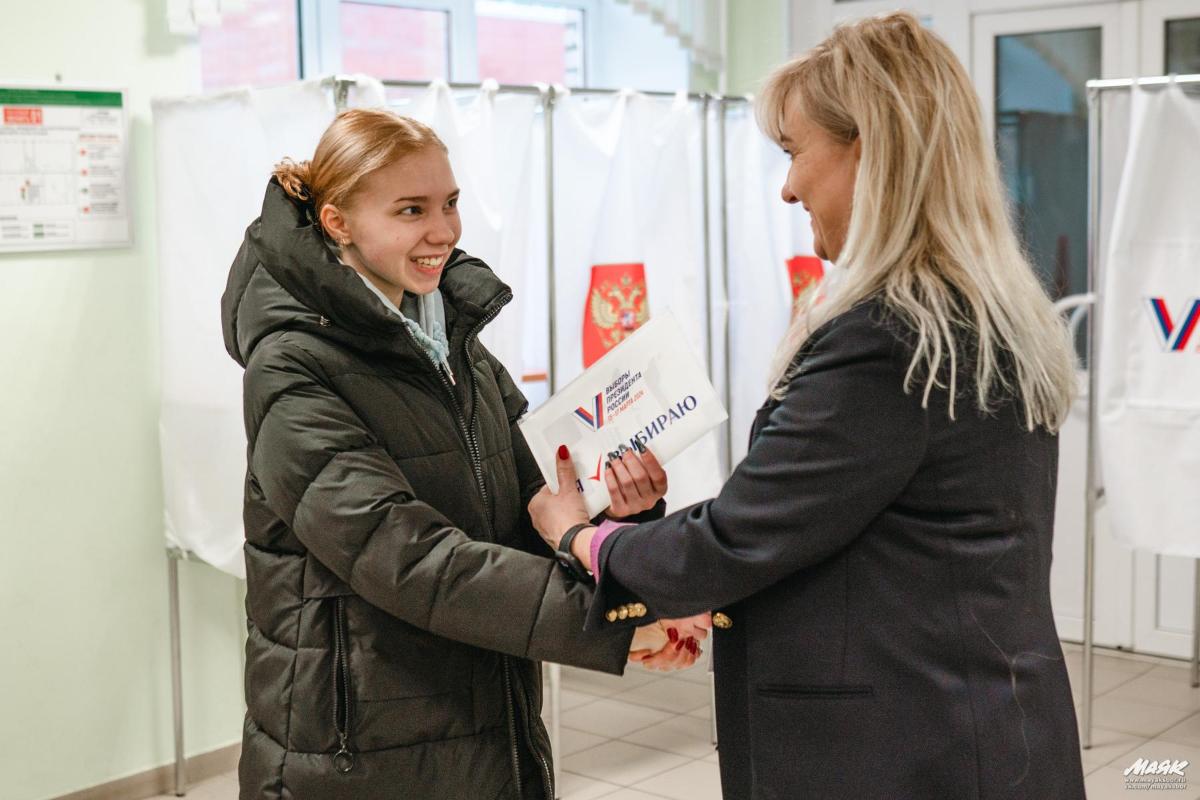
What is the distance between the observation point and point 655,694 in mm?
4105

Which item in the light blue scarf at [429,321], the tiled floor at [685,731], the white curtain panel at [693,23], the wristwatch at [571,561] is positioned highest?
the white curtain panel at [693,23]

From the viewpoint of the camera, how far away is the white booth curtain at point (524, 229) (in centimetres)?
294

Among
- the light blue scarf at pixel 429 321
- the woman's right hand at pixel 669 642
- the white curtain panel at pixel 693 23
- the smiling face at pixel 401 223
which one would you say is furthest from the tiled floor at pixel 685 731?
the white curtain panel at pixel 693 23

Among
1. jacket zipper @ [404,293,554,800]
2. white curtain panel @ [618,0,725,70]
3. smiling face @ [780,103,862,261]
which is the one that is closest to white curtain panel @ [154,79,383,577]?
jacket zipper @ [404,293,554,800]

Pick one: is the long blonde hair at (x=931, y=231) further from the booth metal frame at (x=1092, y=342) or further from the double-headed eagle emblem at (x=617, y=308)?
the booth metal frame at (x=1092, y=342)

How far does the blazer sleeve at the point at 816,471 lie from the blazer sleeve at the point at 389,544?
0.24 meters

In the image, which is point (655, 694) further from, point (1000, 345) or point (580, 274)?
point (1000, 345)

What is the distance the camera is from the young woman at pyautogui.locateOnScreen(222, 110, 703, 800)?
1.59 m

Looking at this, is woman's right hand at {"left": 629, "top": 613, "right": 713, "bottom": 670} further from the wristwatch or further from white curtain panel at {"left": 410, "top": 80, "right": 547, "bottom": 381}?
white curtain panel at {"left": 410, "top": 80, "right": 547, "bottom": 381}

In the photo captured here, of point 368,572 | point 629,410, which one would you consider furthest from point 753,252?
point 368,572

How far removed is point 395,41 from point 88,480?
5.72 feet

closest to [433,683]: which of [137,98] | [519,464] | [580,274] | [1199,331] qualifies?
[519,464]

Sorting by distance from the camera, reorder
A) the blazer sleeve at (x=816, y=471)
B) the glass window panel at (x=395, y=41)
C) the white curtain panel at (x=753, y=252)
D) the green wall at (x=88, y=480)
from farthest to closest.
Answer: the glass window panel at (x=395, y=41) → the white curtain panel at (x=753, y=252) → the green wall at (x=88, y=480) → the blazer sleeve at (x=816, y=471)

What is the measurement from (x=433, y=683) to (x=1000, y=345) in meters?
0.79
